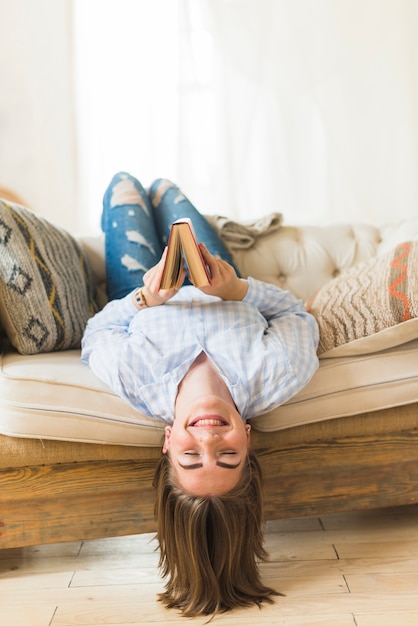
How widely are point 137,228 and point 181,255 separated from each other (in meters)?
0.59

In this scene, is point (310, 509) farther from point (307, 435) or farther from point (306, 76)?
point (306, 76)

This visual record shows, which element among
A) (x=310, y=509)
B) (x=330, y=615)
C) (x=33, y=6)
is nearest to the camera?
(x=330, y=615)

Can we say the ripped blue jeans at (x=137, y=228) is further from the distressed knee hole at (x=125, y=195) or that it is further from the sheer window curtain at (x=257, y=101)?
the sheer window curtain at (x=257, y=101)

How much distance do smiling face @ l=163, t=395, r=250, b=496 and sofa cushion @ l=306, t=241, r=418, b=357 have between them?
15.9 inches

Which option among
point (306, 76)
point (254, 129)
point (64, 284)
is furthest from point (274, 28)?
point (64, 284)

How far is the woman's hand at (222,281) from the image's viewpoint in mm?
1625

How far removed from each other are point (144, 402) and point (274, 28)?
93.7 inches

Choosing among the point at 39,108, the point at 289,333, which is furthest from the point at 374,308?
the point at 39,108

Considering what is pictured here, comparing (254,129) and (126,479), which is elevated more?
(254,129)

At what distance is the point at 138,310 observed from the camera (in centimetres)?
178

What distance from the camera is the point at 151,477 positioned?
1637mm

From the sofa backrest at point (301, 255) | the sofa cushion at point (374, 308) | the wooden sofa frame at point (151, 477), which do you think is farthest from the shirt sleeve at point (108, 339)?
the sofa cushion at point (374, 308)

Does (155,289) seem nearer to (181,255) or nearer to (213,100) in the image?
(181,255)

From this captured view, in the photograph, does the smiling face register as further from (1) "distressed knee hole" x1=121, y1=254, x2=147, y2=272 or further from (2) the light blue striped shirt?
(1) "distressed knee hole" x1=121, y1=254, x2=147, y2=272
